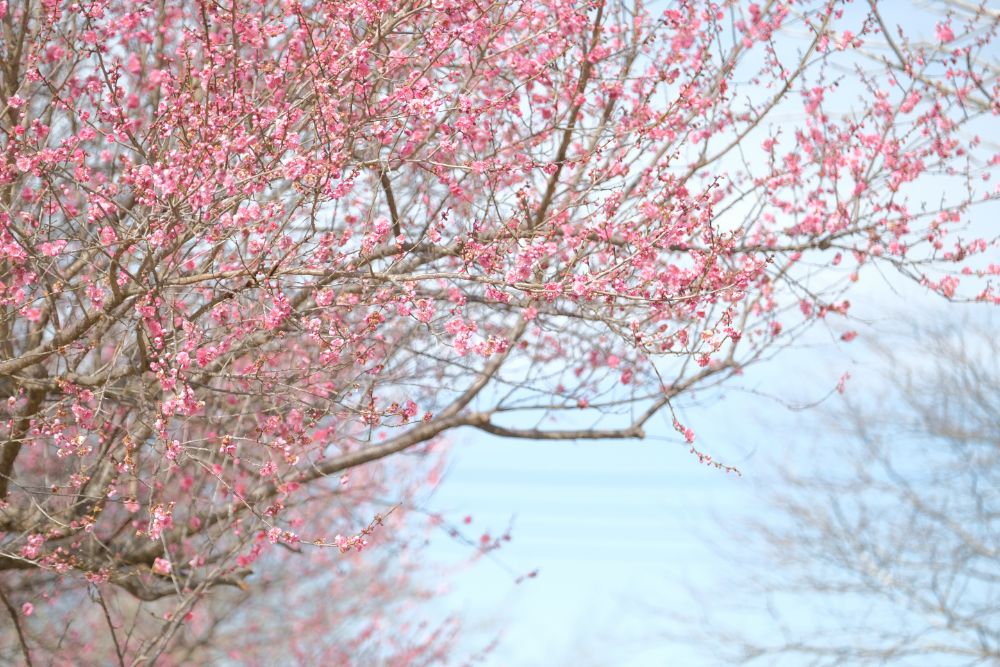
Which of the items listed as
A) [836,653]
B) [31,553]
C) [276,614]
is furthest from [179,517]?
[836,653]

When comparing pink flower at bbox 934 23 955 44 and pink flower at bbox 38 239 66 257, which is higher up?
pink flower at bbox 934 23 955 44

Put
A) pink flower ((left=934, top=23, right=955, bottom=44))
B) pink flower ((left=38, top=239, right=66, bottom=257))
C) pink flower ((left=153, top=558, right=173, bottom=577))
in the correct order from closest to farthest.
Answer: pink flower ((left=38, top=239, right=66, bottom=257))
pink flower ((left=153, top=558, right=173, bottom=577))
pink flower ((left=934, top=23, right=955, bottom=44))

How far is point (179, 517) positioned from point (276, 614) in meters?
2.93

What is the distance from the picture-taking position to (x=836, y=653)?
41.1 feet

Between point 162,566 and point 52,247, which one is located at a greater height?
point 52,247

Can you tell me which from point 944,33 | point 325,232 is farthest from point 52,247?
point 944,33

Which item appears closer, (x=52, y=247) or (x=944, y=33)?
(x=52, y=247)

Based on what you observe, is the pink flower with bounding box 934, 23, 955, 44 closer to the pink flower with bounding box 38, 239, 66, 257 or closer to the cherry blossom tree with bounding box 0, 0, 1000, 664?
the cherry blossom tree with bounding box 0, 0, 1000, 664

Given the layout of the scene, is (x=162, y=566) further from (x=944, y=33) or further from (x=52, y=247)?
(x=944, y=33)

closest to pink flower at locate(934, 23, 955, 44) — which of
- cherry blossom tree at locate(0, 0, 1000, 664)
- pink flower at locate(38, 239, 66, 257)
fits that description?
cherry blossom tree at locate(0, 0, 1000, 664)

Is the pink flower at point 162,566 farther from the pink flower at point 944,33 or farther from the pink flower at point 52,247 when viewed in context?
the pink flower at point 944,33

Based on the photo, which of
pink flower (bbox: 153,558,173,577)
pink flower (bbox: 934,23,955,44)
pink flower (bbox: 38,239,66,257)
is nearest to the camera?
pink flower (bbox: 38,239,66,257)

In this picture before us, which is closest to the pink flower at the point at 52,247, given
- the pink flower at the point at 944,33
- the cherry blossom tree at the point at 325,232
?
the cherry blossom tree at the point at 325,232

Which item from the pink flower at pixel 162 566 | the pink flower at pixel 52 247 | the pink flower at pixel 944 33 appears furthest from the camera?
the pink flower at pixel 944 33
